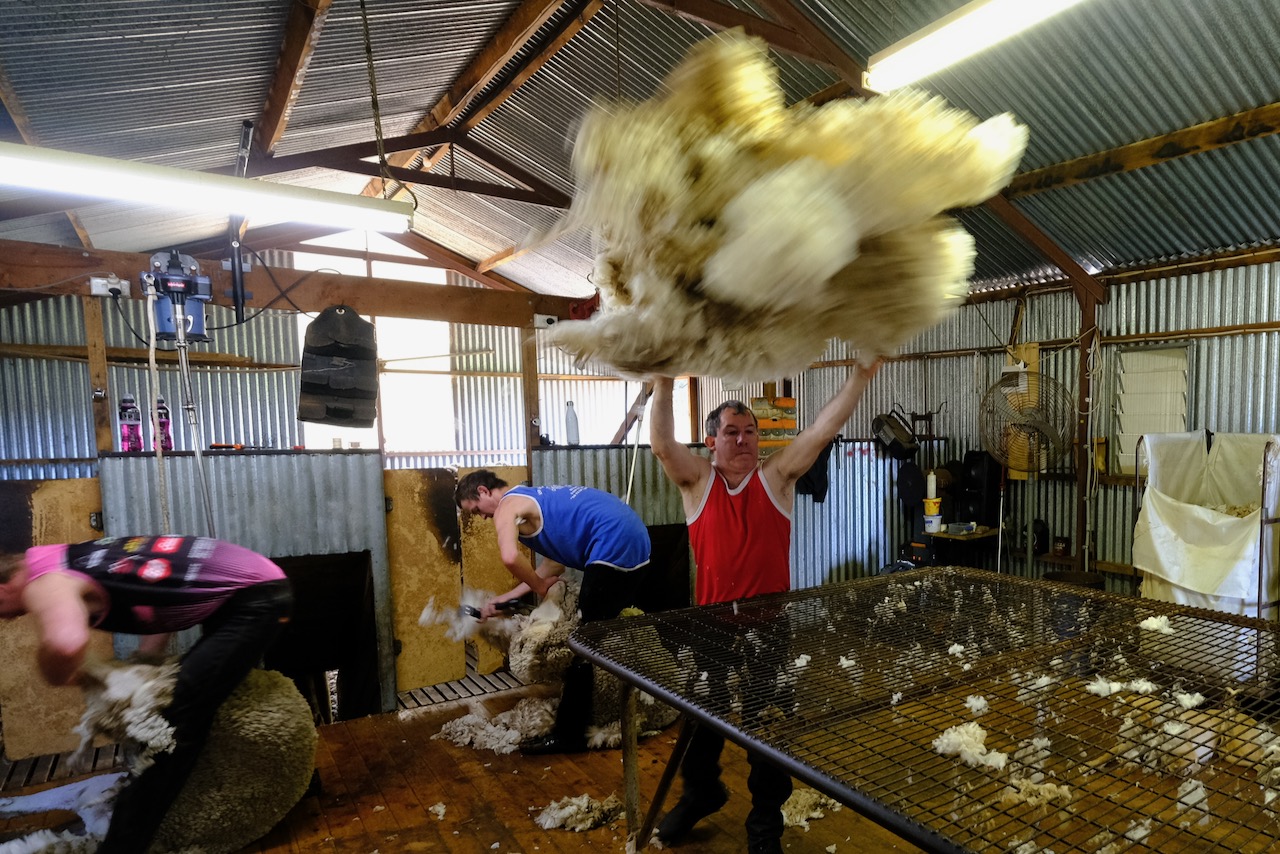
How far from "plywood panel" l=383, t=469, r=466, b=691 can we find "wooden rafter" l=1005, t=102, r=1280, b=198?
533 cm

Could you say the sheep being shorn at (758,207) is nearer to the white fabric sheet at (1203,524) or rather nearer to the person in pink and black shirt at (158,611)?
the person in pink and black shirt at (158,611)

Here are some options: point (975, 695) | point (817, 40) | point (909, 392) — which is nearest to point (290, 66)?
point (817, 40)

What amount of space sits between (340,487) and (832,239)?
4.35 m

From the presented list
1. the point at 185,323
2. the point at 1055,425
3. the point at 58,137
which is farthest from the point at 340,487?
the point at 1055,425

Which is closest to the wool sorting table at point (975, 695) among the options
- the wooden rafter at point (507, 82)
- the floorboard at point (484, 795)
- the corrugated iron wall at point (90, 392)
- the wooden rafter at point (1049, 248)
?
the floorboard at point (484, 795)

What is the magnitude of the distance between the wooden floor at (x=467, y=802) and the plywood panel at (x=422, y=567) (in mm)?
774

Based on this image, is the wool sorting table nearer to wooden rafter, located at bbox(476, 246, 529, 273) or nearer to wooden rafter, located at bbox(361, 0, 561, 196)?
wooden rafter, located at bbox(361, 0, 561, 196)

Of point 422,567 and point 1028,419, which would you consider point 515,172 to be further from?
point 1028,419

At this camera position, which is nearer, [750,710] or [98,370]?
[750,710]

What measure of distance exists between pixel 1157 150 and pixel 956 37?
3.12m

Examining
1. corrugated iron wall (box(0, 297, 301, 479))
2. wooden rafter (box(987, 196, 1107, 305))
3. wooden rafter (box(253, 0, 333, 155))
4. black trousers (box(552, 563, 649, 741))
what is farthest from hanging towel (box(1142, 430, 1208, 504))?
corrugated iron wall (box(0, 297, 301, 479))

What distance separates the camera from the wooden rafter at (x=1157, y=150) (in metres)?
4.23

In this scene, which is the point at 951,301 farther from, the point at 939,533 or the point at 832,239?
the point at 939,533

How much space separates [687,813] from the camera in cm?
281
